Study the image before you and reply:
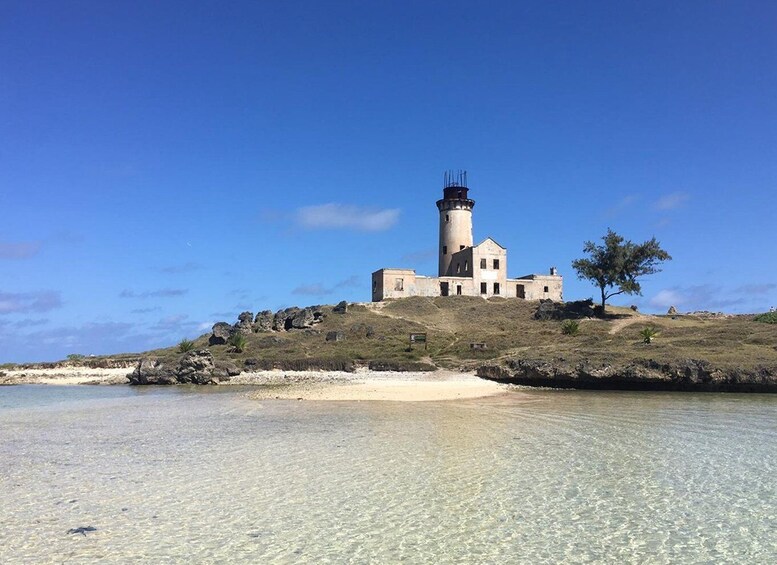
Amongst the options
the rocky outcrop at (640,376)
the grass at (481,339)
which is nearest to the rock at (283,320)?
the grass at (481,339)

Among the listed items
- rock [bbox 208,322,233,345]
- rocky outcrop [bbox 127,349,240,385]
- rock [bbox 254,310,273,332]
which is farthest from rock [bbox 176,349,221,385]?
rock [bbox 254,310,273,332]

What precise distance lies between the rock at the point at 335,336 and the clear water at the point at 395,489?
115 ft

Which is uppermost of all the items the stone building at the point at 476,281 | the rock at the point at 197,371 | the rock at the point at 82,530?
the stone building at the point at 476,281

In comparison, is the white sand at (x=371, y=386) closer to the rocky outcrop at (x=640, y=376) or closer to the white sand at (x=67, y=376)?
the rocky outcrop at (x=640, y=376)

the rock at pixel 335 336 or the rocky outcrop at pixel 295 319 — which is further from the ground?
the rocky outcrop at pixel 295 319

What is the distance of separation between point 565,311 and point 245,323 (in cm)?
3532

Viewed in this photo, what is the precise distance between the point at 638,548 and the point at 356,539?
3.75 meters

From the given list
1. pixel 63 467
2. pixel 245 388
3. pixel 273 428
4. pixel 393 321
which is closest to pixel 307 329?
pixel 393 321

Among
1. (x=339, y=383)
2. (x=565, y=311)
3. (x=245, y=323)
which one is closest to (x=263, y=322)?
(x=245, y=323)

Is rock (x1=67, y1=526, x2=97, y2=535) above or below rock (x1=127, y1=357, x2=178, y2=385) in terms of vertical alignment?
below

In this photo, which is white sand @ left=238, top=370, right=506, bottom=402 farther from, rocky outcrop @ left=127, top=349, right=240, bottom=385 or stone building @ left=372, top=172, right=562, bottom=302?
stone building @ left=372, top=172, right=562, bottom=302

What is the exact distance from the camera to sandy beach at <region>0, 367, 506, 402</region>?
1152 inches

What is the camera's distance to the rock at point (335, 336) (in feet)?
184

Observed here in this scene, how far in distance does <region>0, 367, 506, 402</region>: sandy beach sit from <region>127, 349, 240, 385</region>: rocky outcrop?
1177 millimetres
